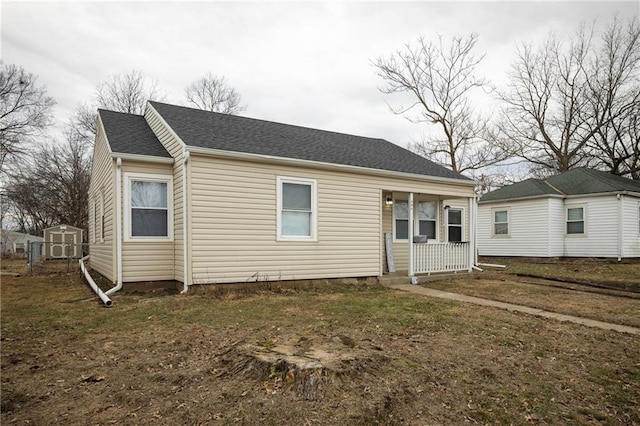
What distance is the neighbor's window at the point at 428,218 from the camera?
1252cm

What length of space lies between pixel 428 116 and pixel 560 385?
2283cm

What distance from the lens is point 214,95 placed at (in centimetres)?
3061

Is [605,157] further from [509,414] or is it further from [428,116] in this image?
[509,414]

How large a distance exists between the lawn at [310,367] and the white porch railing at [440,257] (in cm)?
450

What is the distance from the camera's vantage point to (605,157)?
25141 mm

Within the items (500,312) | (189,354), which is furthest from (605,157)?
(189,354)

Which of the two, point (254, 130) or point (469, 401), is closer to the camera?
point (469, 401)

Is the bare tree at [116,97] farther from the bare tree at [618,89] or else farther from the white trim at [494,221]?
the bare tree at [618,89]

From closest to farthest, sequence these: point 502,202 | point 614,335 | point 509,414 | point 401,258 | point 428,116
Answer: point 509,414 < point 614,335 < point 401,258 < point 502,202 < point 428,116

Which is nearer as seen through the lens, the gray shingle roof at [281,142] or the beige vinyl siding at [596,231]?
the gray shingle roof at [281,142]

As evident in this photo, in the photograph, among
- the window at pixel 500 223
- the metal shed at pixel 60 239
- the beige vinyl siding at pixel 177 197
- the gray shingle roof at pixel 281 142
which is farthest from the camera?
the metal shed at pixel 60 239

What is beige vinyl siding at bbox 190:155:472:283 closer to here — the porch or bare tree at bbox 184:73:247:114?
the porch

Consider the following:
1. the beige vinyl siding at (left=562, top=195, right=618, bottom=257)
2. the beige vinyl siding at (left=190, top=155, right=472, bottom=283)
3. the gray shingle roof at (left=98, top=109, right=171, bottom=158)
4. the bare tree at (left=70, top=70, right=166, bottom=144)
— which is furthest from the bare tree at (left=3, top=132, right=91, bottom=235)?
the beige vinyl siding at (left=562, top=195, right=618, bottom=257)

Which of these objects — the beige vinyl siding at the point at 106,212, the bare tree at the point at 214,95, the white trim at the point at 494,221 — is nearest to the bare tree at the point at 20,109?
the bare tree at the point at 214,95
